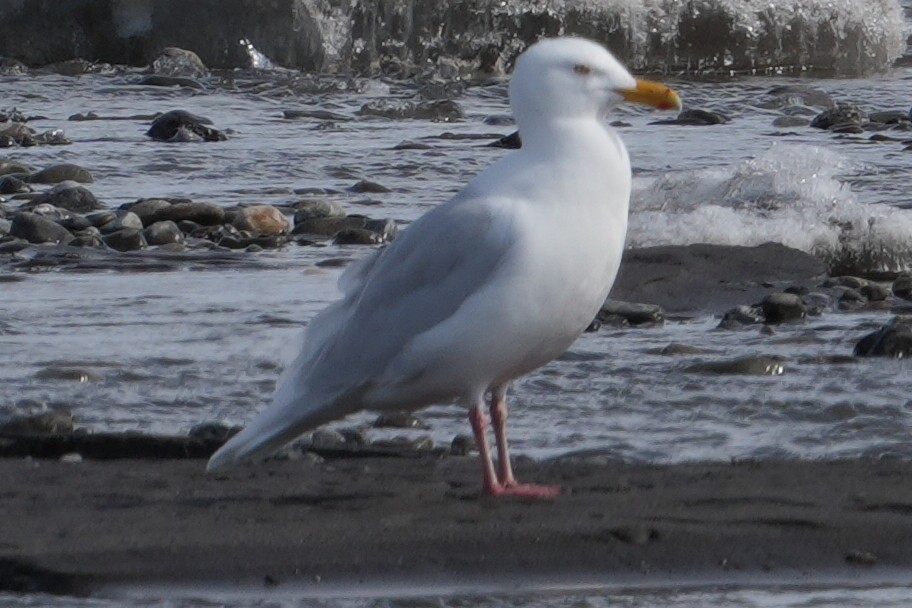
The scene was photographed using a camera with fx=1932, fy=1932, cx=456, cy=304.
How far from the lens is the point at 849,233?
7.93 metres

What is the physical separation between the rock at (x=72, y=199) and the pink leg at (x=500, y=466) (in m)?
4.95

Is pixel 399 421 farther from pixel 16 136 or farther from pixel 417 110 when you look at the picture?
pixel 417 110

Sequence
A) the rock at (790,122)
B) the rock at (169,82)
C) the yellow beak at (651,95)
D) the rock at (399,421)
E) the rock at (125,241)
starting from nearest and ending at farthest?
the yellow beak at (651,95)
the rock at (399,421)
the rock at (125,241)
the rock at (790,122)
the rock at (169,82)

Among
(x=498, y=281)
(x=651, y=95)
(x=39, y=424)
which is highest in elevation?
(x=651, y=95)

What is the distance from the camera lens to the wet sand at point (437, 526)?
3844 mm

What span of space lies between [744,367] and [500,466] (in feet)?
5.47

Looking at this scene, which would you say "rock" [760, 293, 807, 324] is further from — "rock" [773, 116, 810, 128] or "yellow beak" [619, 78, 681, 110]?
"rock" [773, 116, 810, 128]

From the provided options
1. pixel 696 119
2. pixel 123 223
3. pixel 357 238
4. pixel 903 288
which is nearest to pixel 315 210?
pixel 357 238

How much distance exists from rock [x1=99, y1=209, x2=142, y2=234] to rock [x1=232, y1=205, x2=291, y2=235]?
443 mm

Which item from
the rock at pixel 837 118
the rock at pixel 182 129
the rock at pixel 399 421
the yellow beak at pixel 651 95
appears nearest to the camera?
the yellow beak at pixel 651 95

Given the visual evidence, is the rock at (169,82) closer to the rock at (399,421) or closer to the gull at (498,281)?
the rock at (399,421)

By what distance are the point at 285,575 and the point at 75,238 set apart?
484 cm

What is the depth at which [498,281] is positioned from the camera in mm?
4320

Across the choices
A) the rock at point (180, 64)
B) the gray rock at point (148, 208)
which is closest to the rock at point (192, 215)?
the gray rock at point (148, 208)
